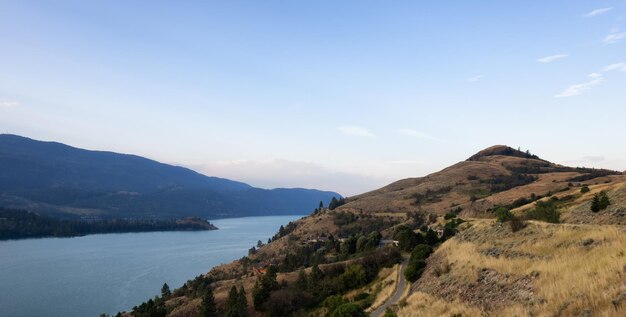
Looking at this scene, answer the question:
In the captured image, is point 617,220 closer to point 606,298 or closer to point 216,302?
point 606,298

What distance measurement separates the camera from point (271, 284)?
59.7 m

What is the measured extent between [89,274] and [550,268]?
13972cm

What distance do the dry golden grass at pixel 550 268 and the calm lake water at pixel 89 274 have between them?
277 feet

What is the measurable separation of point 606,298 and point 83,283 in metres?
130

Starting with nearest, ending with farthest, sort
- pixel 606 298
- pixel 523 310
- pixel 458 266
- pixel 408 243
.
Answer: pixel 606 298 → pixel 523 310 → pixel 458 266 → pixel 408 243

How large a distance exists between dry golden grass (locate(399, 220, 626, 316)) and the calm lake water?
277ft

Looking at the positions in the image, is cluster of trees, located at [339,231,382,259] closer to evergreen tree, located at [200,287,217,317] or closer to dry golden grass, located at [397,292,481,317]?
evergreen tree, located at [200,287,217,317]

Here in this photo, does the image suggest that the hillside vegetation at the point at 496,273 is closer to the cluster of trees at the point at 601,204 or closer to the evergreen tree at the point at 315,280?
the cluster of trees at the point at 601,204

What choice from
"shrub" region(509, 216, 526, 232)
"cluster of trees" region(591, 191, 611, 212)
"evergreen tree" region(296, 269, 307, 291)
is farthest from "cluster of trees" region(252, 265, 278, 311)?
"cluster of trees" region(591, 191, 611, 212)

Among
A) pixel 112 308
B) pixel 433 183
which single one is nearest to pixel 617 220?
pixel 112 308

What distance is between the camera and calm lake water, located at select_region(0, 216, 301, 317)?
9369 centimetres

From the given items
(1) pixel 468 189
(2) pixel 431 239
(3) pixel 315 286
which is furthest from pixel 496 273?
(1) pixel 468 189

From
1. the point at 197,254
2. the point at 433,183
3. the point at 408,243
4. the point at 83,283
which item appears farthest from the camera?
the point at 433,183

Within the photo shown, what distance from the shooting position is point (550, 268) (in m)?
20.9
